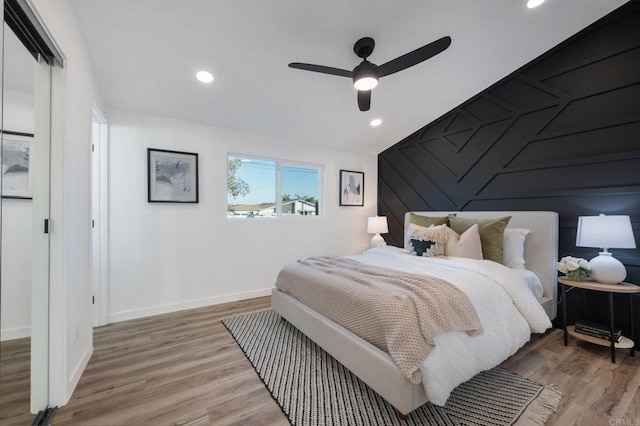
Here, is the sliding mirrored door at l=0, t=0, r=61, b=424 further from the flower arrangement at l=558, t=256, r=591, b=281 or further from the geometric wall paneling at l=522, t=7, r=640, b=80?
the geometric wall paneling at l=522, t=7, r=640, b=80

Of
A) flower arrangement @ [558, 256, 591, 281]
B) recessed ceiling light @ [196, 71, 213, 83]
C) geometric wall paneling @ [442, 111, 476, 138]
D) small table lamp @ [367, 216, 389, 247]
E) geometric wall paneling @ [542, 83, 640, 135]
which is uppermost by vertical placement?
recessed ceiling light @ [196, 71, 213, 83]

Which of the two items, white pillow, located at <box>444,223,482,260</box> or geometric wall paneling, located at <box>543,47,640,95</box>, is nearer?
geometric wall paneling, located at <box>543,47,640,95</box>

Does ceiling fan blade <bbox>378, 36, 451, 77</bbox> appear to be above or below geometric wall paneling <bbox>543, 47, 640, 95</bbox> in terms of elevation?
below

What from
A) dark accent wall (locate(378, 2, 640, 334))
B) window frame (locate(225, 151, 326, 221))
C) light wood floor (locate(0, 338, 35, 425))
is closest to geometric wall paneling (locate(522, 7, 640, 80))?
dark accent wall (locate(378, 2, 640, 334))

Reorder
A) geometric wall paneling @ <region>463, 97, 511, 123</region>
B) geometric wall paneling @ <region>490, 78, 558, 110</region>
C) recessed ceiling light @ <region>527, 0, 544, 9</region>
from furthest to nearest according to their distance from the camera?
geometric wall paneling @ <region>463, 97, 511, 123</region>
geometric wall paneling @ <region>490, 78, 558, 110</region>
recessed ceiling light @ <region>527, 0, 544, 9</region>

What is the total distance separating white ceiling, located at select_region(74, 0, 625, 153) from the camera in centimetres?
203

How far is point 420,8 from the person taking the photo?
2.13 m

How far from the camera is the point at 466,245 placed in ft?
8.68

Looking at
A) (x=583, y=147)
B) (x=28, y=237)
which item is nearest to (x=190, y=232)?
(x=28, y=237)

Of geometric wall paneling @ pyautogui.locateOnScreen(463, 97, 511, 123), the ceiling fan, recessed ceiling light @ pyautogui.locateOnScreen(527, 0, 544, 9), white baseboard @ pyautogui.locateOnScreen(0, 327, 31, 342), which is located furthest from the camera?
geometric wall paneling @ pyautogui.locateOnScreen(463, 97, 511, 123)

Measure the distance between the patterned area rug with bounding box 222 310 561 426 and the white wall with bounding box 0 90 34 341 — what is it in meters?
1.44

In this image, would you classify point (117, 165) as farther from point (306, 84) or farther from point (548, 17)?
point (548, 17)

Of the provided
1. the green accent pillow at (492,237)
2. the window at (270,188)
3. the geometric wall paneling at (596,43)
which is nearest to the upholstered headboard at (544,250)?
the green accent pillow at (492,237)

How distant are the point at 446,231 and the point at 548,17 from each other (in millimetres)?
2155
